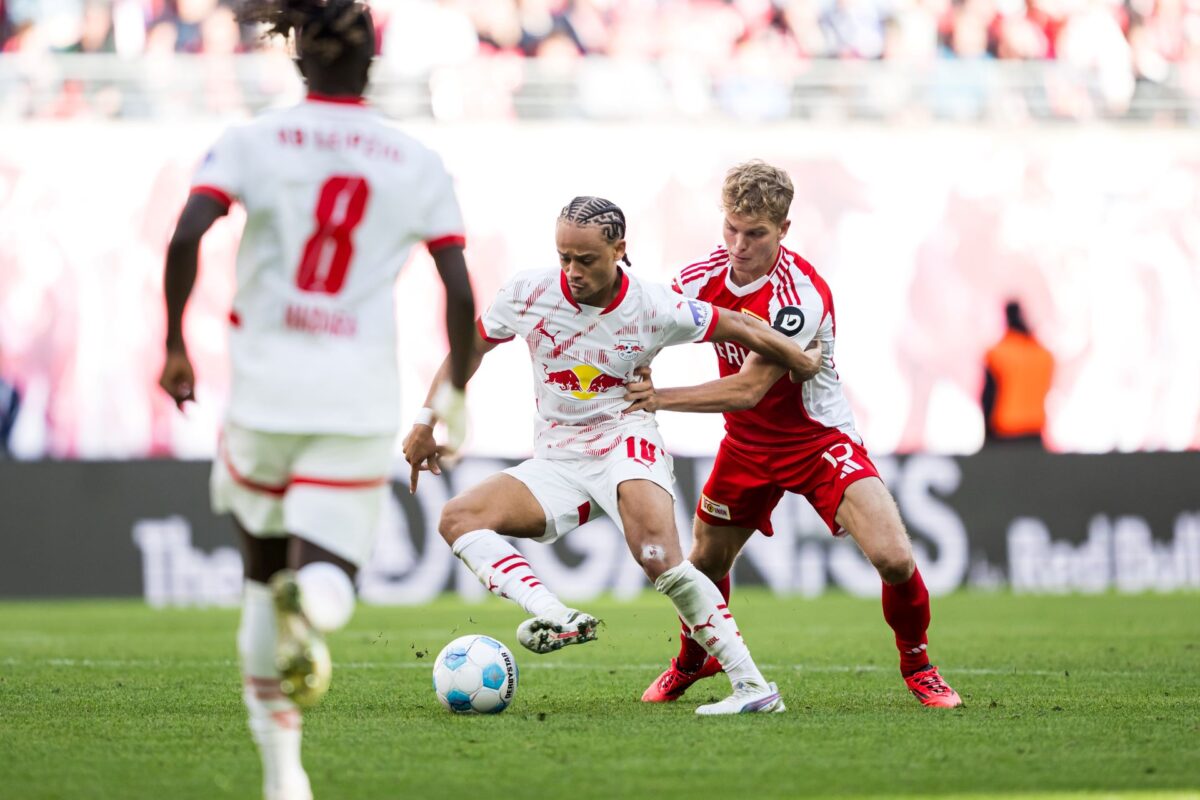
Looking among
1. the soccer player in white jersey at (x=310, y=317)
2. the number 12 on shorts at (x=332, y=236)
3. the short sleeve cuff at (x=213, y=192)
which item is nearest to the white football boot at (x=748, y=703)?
the soccer player in white jersey at (x=310, y=317)

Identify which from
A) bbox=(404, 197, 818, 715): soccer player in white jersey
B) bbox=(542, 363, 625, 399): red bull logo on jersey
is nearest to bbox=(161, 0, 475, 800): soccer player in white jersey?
bbox=(404, 197, 818, 715): soccer player in white jersey

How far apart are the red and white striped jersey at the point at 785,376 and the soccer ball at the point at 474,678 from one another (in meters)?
1.38

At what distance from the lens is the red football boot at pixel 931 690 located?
6652mm

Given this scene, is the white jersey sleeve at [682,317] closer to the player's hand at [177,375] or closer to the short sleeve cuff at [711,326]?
the short sleeve cuff at [711,326]

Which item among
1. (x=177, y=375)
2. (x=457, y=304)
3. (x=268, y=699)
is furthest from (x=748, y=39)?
(x=268, y=699)

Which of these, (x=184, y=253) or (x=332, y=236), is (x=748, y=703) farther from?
(x=184, y=253)

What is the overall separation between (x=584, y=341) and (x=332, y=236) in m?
2.25

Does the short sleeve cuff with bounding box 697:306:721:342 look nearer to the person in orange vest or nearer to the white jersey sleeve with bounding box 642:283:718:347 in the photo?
the white jersey sleeve with bounding box 642:283:718:347

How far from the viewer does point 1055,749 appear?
539 centimetres

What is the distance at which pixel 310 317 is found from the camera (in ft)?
14.3

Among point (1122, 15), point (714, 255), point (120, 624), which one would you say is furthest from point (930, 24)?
point (714, 255)

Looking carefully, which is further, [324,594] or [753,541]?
[753,541]

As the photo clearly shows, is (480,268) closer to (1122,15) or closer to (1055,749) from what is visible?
(1122,15)

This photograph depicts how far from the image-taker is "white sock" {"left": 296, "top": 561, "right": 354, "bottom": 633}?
13.4 ft
